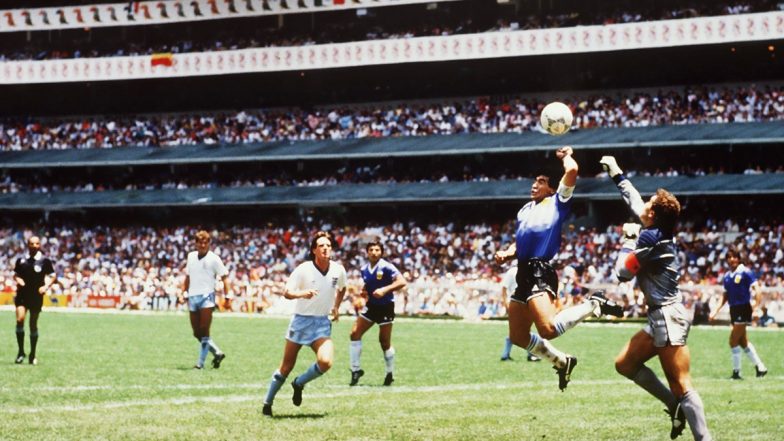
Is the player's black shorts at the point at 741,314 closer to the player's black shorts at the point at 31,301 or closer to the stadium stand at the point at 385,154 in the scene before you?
the player's black shorts at the point at 31,301

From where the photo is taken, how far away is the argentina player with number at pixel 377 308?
62.8 ft

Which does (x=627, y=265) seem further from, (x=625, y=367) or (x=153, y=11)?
(x=153, y=11)

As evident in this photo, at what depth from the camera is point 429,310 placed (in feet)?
160

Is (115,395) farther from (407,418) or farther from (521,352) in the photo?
(521,352)

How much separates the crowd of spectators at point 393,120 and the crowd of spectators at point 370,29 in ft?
12.3

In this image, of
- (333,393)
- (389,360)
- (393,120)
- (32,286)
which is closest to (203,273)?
(32,286)

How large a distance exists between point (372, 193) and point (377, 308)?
135 feet

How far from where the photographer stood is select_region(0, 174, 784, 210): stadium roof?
5294cm

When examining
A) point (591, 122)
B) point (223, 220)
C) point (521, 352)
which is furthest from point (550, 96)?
point (521, 352)

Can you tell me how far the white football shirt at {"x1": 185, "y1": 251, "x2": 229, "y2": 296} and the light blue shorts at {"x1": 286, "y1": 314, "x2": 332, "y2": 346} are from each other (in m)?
7.20

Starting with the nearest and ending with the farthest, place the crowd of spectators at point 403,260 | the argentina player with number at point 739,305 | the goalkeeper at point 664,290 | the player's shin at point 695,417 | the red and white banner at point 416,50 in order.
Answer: the player's shin at point 695,417, the goalkeeper at point 664,290, the argentina player with number at point 739,305, the crowd of spectators at point 403,260, the red and white banner at point 416,50

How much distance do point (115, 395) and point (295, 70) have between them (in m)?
50.5

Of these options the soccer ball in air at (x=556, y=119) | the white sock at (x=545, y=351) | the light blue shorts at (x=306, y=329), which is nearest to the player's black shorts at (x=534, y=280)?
the white sock at (x=545, y=351)

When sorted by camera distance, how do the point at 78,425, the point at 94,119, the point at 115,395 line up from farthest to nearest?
the point at 94,119 → the point at 115,395 → the point at 78,425
